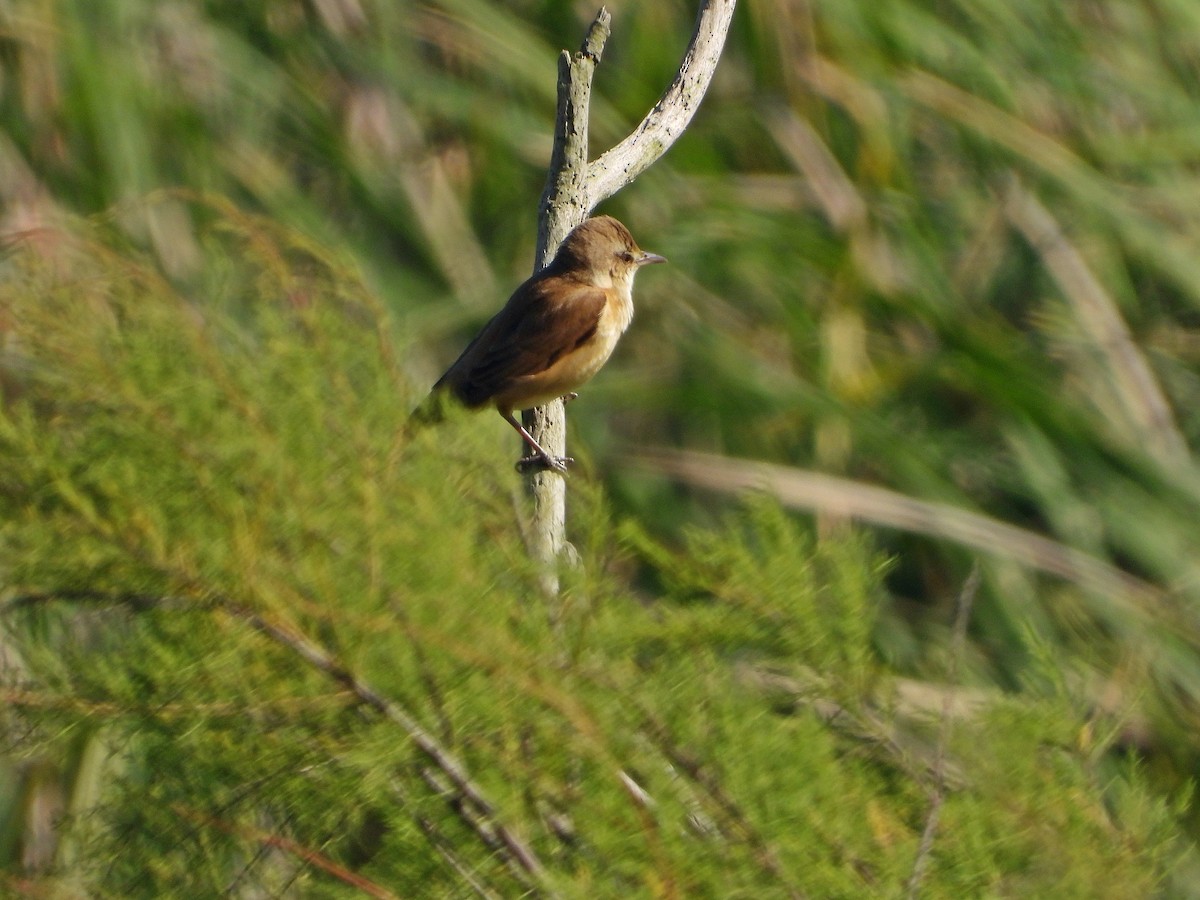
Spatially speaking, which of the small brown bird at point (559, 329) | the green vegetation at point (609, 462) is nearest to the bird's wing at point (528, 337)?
the small brown bird at point (559, 329)

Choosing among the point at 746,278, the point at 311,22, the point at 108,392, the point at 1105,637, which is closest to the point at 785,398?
the point at 746,278

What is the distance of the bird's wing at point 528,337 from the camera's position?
425 cm

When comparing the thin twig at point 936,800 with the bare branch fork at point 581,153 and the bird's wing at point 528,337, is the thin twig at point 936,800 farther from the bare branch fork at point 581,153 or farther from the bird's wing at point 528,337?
the bird's wing at point 528,337

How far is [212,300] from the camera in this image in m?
2.70

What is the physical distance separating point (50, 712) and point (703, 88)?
183 cm

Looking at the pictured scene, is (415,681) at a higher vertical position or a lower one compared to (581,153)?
lower

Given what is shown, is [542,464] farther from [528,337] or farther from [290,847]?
[528,337]

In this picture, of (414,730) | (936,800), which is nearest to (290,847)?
(414,730)

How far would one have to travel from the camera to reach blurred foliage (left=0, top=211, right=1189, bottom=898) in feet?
6.85

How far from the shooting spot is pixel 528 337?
4324 millimetres

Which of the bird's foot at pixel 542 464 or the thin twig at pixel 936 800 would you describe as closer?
the thin twig at pixel 936 800

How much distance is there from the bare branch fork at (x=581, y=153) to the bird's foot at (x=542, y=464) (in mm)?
36

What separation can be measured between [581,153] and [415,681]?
53.0 inches

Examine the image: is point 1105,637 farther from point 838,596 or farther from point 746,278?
point 838,596
